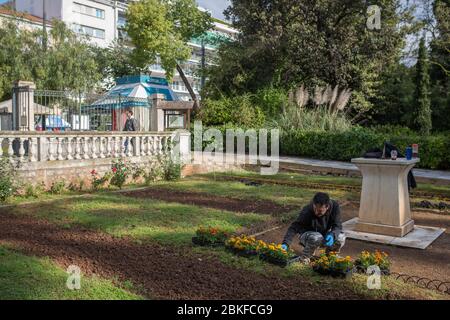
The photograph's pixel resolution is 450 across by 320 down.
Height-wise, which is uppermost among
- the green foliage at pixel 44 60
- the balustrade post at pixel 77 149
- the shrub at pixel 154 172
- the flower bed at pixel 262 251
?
the green foliage at pixel 44 60

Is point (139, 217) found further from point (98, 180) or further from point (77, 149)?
point (77, 149)

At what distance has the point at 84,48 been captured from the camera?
3266 cm

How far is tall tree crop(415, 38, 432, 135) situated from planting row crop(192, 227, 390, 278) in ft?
74.9

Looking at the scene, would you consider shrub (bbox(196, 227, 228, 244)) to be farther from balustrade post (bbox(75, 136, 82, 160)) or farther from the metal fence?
the metal fence

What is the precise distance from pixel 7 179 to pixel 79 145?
2623 millimetres

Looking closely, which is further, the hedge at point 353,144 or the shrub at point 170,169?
the hedge at point 353,144

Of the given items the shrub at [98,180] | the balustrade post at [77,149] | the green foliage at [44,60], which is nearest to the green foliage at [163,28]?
the green foliage at [44,60]

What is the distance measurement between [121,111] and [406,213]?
1044 cm

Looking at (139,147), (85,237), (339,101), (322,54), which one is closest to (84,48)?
(322,54)

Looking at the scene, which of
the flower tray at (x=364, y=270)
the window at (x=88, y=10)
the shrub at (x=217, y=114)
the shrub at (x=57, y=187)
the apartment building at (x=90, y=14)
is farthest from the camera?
the window at (x=88, y=10)

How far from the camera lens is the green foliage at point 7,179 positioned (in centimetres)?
952

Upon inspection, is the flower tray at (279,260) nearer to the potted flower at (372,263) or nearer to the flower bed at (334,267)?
the flower bed at (334,267)

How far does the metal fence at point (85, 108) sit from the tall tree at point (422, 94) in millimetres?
17692
